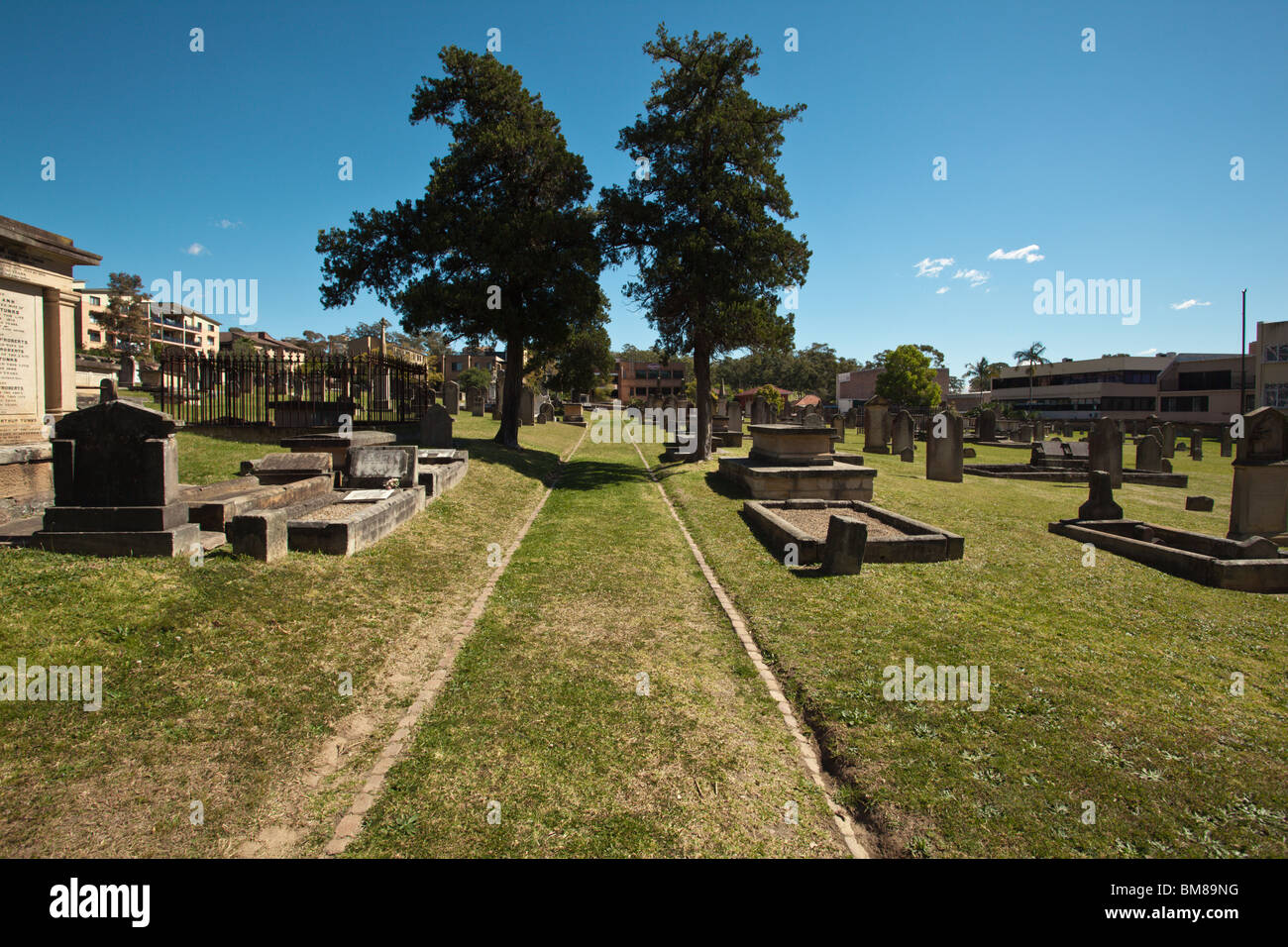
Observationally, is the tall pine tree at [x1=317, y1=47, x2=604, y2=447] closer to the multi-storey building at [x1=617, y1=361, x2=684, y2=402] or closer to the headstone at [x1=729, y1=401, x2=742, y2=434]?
the headstone at [x1=729, y1=401, x2=742, y2=434]

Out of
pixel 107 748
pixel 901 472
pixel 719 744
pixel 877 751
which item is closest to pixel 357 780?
pixel 107 748

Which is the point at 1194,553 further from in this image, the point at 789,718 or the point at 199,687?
the point at 199,687

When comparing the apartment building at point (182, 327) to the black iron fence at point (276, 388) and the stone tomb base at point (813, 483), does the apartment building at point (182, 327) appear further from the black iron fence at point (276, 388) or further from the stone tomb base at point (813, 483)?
the stone tomb base at point (813, 483)

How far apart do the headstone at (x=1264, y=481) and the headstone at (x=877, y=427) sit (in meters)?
14.9

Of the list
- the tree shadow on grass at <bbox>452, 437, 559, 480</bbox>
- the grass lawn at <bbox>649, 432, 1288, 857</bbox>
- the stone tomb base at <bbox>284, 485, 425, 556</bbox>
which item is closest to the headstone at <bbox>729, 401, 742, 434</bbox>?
the tree shadow on grass at <bbox>452, 437, 559, 480</bbox>

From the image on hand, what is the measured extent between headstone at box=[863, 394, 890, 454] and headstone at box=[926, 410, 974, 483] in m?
7.42

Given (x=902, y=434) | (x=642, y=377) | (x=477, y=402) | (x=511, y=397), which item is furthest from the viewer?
(x=642, y=377)

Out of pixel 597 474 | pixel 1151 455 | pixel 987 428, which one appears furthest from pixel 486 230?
pixel 987 428

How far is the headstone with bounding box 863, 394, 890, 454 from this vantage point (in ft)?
79.3

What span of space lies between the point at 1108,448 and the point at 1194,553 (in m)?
9.94

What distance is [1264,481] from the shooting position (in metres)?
9.14

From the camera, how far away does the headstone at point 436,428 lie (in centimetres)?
1483

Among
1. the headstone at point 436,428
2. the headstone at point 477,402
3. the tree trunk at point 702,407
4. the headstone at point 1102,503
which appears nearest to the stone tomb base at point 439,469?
the headstone at point 436,428

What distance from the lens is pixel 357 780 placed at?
3498 millimetres
